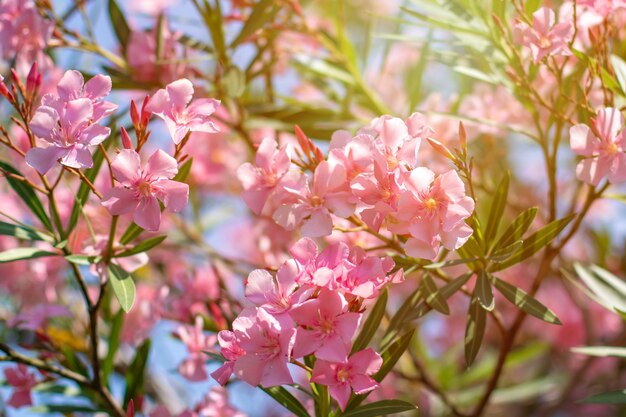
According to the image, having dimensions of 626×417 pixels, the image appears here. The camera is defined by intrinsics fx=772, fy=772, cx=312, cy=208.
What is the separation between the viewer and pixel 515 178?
7.67ft

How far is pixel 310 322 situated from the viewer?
846 millimetres

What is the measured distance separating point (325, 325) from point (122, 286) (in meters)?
0.32

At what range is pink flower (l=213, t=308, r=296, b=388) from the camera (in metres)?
A: 0.84

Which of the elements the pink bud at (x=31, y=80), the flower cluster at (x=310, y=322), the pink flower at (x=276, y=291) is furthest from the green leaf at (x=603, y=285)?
the pink bud at (x=31, y=80)

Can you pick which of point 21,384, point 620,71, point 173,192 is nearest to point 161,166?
point 173,192

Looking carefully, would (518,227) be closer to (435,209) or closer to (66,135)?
(435,209)

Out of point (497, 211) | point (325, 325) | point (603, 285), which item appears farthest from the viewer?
point (603, 285)

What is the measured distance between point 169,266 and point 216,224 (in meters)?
0.21

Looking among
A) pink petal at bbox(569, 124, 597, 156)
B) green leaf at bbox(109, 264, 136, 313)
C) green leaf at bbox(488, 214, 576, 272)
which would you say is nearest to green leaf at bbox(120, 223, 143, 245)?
green leaf at bbox(109, 264, 136, 313)

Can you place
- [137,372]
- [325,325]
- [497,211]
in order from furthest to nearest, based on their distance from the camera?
1. [137,372]
2. [497,211]
3. [325,325]

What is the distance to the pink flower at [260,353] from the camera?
839 millimetres

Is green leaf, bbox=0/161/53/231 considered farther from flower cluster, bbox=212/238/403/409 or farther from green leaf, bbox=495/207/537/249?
green leaf, bbox=495/207/537/249

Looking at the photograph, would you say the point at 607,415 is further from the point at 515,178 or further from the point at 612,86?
the point at 612,86

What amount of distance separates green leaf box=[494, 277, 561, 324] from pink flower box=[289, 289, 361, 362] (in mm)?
239
